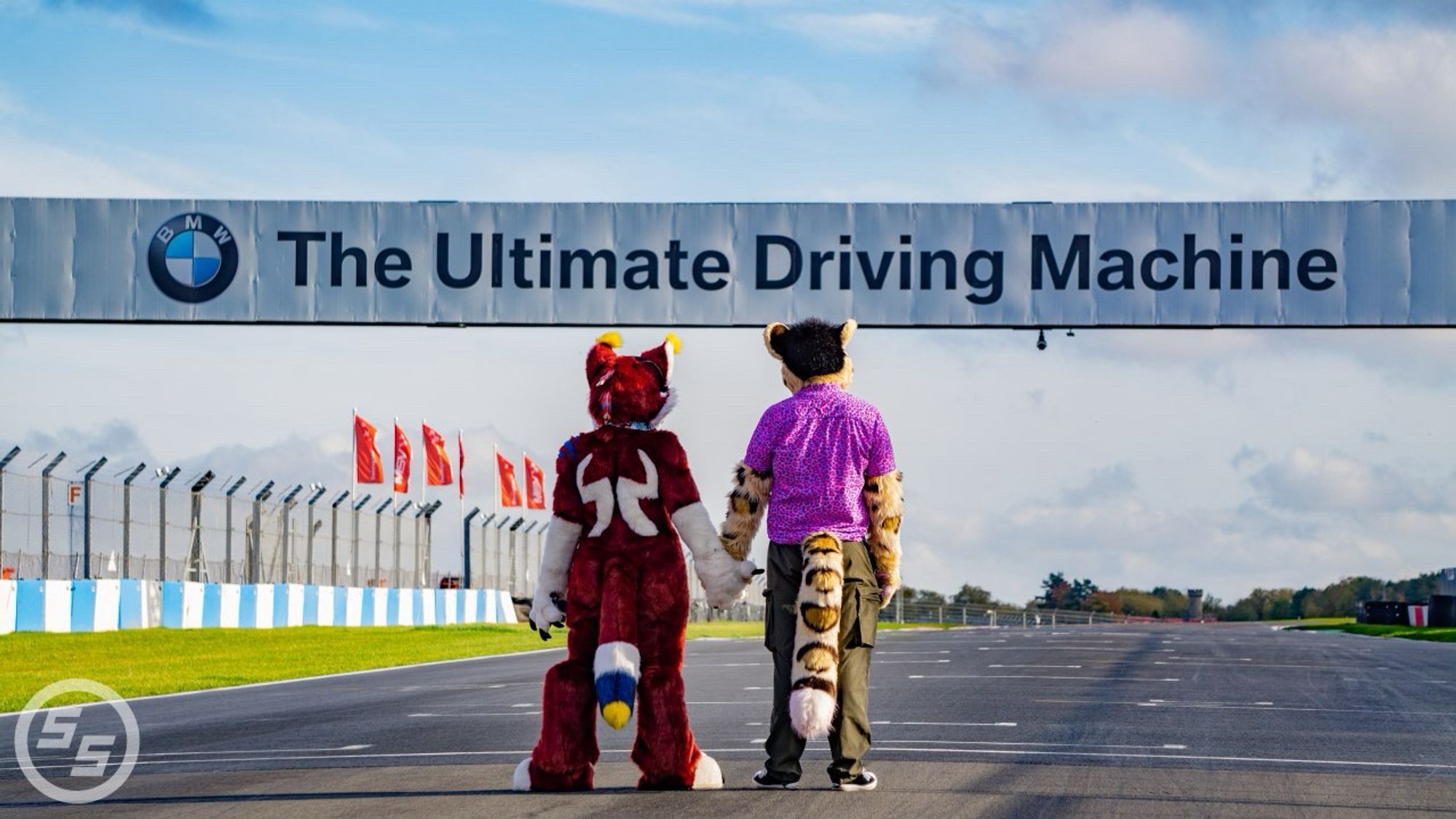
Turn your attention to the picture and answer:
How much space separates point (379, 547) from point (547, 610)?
1285 inches

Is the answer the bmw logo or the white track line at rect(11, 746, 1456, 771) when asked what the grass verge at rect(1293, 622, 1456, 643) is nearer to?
the bmw logo

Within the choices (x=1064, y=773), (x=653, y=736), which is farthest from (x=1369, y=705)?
(x=653, y=736)

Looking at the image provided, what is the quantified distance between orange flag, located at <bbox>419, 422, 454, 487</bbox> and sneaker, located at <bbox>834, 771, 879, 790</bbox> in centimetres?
4057

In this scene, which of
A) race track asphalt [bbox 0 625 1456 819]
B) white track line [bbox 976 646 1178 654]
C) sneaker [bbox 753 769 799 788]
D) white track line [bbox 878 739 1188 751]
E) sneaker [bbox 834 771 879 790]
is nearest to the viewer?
race track asphalt [bbox 0 625 1456 819]

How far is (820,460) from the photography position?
758cm

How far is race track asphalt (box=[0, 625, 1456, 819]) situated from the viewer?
711 cm

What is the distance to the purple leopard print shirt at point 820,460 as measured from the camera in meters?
7.56

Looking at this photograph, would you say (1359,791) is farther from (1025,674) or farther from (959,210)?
(959,210)

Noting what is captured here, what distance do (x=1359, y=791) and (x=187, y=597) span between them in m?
25.2

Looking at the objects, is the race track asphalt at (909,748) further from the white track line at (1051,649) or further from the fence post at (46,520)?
the fence post at (46,520)

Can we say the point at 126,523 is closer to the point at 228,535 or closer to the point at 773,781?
the point at 228,535

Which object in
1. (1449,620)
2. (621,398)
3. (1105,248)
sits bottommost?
(1449,620)

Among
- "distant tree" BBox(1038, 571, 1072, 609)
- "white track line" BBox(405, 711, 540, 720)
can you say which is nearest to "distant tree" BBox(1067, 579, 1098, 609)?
"distant tree" BBox(1038, 571, 1072, 609)

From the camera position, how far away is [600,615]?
24.7ft
